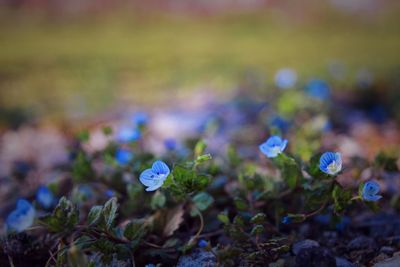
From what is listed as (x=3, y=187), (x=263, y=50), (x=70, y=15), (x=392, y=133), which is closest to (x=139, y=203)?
(x=3, y=187)

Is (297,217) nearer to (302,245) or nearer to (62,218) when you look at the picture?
(302,245)

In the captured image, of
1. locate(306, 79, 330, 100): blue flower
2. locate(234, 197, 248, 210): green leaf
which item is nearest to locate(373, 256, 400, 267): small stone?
locate(234, 197, 248, 210): green leaf

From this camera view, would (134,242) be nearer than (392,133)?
Yes

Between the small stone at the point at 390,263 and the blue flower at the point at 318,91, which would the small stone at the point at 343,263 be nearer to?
the small stone at the point at 390,263

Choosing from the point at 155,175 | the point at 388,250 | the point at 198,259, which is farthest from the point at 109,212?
the point at 388,250

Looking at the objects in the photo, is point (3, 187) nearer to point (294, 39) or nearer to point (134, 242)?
point (134, 242)

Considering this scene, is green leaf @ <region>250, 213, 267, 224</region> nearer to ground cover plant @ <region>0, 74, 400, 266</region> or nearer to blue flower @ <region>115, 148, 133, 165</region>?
ground cover plant @ <region>0, 74, 400, 266</region>
